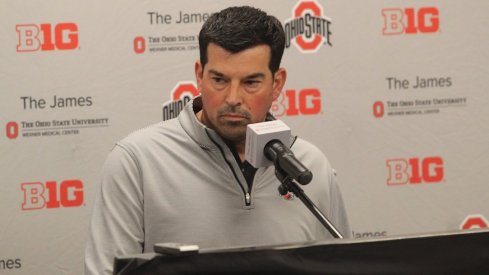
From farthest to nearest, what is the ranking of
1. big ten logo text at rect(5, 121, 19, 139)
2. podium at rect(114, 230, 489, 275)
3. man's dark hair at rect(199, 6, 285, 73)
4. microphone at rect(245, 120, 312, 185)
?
big ten logo text at rect(5, 121, 19, 139), man's dark hair at rect(199, 6, 285, 73), microphone at rect(245, 120, 312, 185), podium at rect(114, 230, 489, 275)

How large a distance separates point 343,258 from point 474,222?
2197 mm

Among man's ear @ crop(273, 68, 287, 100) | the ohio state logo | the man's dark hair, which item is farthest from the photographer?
the ohio state logo

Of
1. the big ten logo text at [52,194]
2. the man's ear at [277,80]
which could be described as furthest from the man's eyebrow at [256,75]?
the big ten logo text at [52,194]

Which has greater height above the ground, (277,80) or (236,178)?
(277,80)

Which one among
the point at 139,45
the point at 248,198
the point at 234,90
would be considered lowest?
the point at 248,198

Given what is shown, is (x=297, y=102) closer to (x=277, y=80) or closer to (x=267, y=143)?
(x=277, y=80)

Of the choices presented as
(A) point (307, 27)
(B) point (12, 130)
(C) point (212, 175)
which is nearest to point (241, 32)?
(C) point (212, 175)

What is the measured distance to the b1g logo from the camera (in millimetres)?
2811

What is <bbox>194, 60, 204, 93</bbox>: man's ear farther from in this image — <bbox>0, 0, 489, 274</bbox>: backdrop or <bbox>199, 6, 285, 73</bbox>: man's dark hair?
<bbox>0, 0, 489, 274</bbox>: backdrop

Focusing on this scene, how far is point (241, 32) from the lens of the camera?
6.12 ft

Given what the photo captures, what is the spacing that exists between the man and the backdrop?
908mm

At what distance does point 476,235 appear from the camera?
104 cm

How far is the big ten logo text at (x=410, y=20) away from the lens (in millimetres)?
2982

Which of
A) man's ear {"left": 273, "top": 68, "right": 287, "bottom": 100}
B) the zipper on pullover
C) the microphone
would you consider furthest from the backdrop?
the microphone
